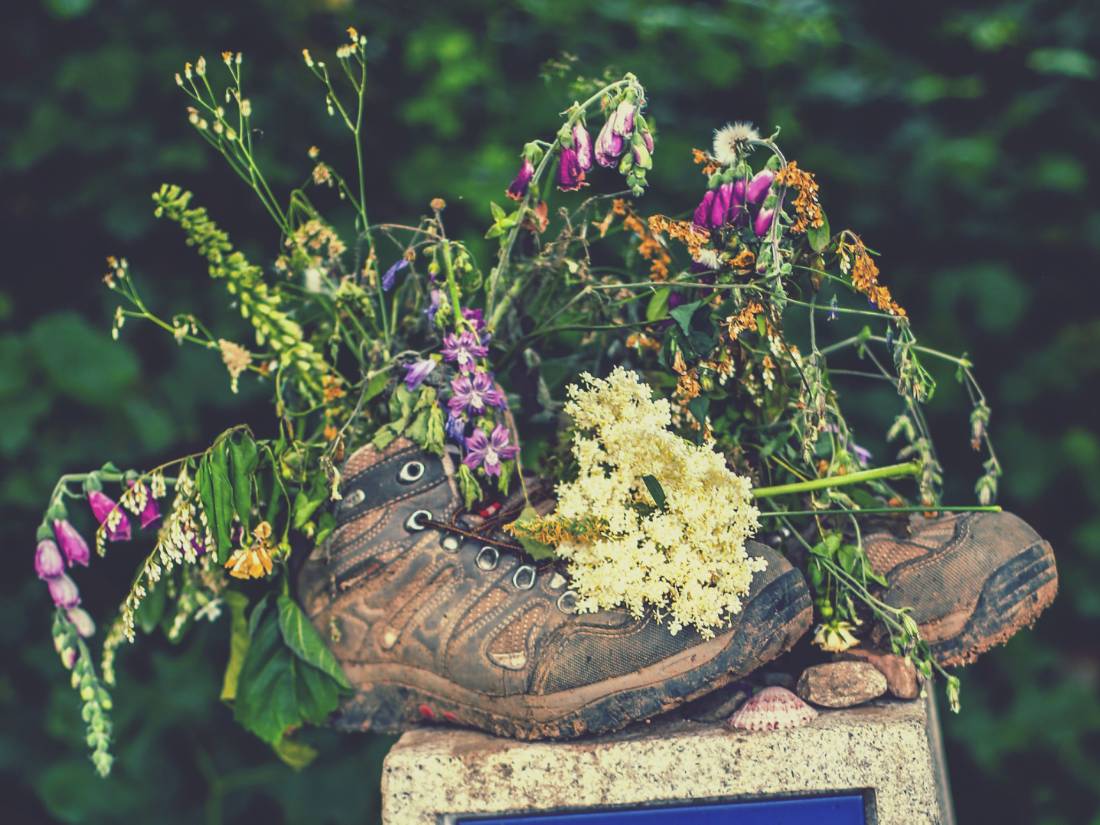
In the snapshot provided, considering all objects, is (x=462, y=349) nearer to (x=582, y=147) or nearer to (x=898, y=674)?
(x=582, y=147)

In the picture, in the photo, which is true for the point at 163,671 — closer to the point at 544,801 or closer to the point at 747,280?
the point at 544,801

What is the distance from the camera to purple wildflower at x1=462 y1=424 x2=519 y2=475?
1.45 m

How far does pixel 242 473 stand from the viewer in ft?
4.57

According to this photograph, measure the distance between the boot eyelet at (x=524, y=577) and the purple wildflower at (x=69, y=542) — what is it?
471 mm

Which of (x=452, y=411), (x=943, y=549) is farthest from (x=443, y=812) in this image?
(x=943, y=549)

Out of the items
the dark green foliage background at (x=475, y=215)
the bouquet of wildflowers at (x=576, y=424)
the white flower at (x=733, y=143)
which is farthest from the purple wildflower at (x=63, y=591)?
the dark green foliage background at (x=475, y=215)

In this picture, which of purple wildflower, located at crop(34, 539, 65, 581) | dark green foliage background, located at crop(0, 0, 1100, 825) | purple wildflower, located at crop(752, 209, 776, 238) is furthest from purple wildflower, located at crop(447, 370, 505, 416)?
dark green foliage background, located at crop(0, 0, 1100, 825)

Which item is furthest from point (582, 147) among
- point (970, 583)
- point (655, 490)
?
point (970, 583)

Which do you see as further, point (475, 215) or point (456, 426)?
point (475, 215)

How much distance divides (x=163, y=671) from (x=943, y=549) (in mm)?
1747

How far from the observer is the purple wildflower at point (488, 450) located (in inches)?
57.2

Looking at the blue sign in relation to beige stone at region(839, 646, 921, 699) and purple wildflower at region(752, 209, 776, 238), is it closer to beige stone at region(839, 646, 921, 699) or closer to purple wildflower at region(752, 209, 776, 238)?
beige stone at region(839, 646, 921, 699)

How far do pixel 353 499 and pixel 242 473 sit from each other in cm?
15

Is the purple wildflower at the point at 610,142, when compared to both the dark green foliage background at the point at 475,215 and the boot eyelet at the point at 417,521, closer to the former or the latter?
the boot eyelet at the point at 417,521
